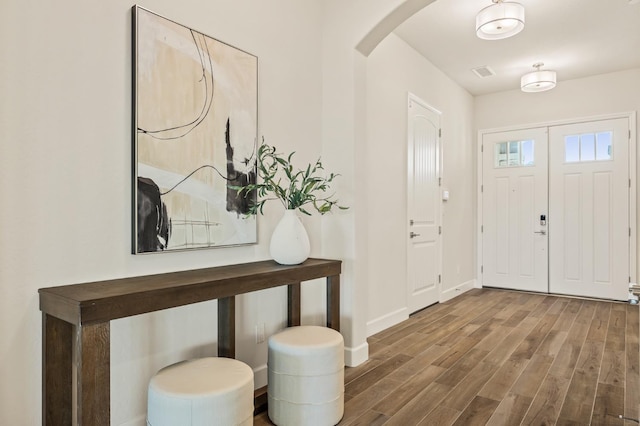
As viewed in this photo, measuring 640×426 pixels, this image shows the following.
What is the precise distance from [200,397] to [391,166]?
3.01 meters

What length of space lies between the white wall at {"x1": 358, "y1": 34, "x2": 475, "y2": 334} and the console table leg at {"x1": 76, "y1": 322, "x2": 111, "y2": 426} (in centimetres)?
208

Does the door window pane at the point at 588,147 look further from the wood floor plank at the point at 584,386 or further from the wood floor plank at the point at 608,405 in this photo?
the wood floor plank at the point at 608,405

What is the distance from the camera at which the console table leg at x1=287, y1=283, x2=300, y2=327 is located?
2584 mm

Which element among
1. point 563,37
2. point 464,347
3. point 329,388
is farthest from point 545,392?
point 563,37

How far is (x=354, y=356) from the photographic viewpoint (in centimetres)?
294

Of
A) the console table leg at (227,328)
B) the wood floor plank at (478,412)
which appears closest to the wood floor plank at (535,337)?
the wood floor plank at (478,412)

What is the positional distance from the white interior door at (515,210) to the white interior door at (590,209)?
0.14m

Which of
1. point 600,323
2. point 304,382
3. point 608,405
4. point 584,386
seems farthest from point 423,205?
point 304,382

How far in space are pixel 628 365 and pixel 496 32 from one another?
2.86 metres

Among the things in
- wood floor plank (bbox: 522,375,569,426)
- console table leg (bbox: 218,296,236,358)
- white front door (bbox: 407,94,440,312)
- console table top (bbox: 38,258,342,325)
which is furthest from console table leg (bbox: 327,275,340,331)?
white front door (bbox: 407,94,440,312)

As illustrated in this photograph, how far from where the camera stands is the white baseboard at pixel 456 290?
202 inches

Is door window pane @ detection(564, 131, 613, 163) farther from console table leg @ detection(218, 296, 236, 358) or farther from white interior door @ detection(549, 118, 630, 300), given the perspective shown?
console table leg @ detection(218, 296, 236, 358)

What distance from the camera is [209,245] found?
87.4 inches

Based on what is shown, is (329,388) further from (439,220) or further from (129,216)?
(439,220)
